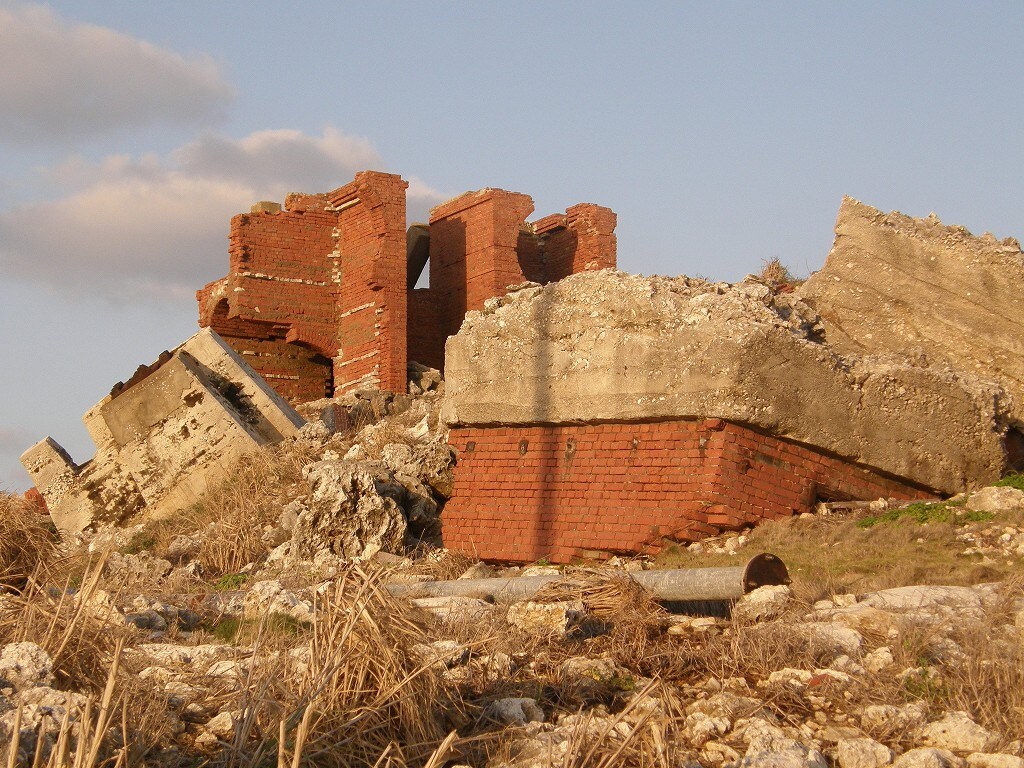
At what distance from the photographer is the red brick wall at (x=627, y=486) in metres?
7.40

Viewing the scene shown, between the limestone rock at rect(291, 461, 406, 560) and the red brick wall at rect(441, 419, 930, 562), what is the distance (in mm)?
413

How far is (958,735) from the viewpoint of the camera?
13.3 feet

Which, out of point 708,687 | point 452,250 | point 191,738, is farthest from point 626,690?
point 452,250

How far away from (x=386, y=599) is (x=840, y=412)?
4428 millimetres

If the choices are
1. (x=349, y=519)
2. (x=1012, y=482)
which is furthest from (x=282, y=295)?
(x=1012, y=482)

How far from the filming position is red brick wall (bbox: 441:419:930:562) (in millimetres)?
7398

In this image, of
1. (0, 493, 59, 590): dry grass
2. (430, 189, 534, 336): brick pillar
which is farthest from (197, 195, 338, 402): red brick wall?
(0, 493, 59, 590): dry grass

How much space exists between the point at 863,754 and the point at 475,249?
13.0 metres

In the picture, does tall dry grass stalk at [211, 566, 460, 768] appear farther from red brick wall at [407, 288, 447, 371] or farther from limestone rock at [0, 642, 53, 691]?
red brick wall at [407, 288, 447, 371]

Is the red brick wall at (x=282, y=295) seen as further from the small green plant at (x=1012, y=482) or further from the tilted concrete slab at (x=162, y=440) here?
the small green plant at (x=1012, y=482)

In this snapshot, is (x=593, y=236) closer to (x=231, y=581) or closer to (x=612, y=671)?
(x=231, y=581)

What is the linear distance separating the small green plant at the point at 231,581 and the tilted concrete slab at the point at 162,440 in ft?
8.77

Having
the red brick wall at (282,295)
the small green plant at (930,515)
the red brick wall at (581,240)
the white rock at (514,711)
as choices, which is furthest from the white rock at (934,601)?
the red brick wall at (282,295)

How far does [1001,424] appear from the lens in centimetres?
845
